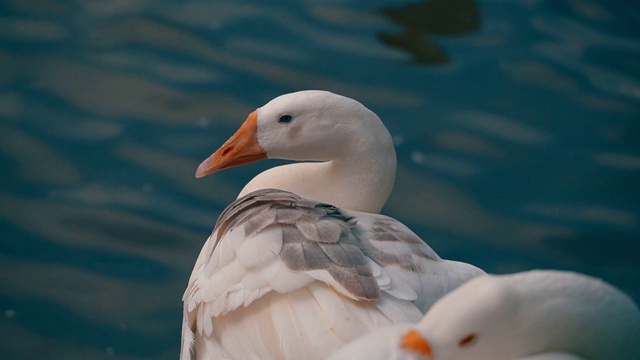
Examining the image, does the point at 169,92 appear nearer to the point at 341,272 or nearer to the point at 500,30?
the point at 500,30

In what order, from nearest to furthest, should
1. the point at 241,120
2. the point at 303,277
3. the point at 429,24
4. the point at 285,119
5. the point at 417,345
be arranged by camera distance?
1. the point at 417,345
2. the point at 303,277
3. the point at 285,119
4. the point at 241,120
5. the point at 429,24

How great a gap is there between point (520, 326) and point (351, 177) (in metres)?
1.69

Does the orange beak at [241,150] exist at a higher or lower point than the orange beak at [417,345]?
lower

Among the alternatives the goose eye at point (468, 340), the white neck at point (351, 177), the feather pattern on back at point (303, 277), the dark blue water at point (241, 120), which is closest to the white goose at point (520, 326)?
the goose eye at point (468, 340)

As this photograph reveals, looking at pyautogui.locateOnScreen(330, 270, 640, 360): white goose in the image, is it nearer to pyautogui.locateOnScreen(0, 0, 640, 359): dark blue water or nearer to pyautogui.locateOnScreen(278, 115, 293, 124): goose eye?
pyautogui.locateOnScreen(278, 115, 293, 124): goose eye

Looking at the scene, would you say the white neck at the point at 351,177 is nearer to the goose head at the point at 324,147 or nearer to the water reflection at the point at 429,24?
the goose head at the point at 324,147

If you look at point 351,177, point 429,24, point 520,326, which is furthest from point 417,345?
point 429,24

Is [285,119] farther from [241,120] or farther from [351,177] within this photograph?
[241,120]

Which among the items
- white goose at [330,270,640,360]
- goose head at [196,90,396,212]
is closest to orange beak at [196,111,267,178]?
goose head at [196,90,396,212]

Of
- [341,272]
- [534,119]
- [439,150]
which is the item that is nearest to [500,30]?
[534,119]

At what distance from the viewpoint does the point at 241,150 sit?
368 centimetres

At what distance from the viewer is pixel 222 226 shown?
3.32m

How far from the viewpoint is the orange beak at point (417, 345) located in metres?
1.89

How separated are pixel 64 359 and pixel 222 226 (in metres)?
1.45
